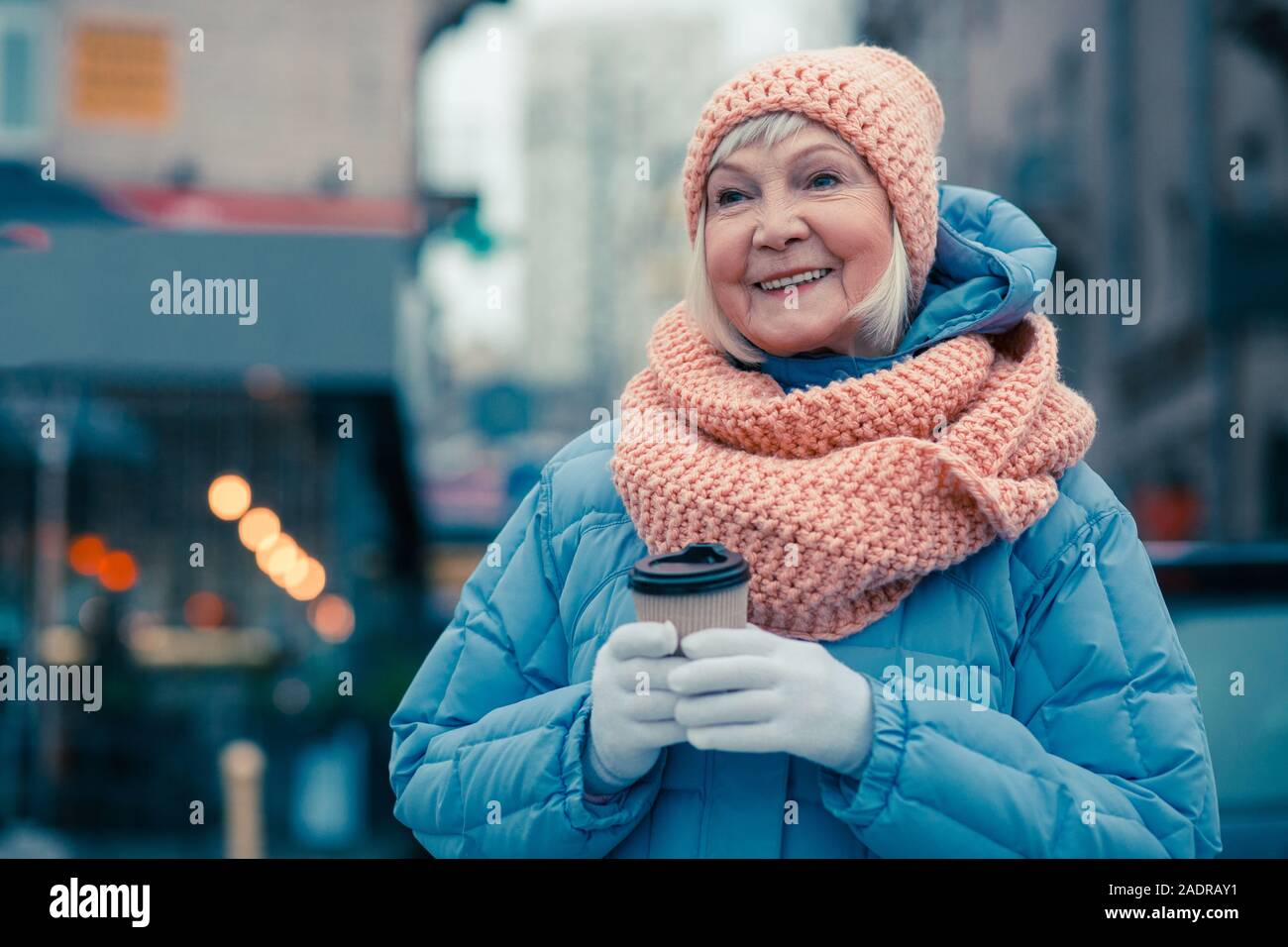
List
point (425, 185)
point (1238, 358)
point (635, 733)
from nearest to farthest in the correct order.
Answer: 1. point (635, 733)
2. point (1238, 358)
3. point (425, 185)

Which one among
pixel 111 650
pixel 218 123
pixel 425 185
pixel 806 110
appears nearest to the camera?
pixel 806 110

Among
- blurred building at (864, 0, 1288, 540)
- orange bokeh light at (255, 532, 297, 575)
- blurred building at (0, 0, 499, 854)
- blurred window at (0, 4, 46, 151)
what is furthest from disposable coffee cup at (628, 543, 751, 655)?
blurred window at (0, 4, 46, 151)

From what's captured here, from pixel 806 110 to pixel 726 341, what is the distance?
34 centimetres

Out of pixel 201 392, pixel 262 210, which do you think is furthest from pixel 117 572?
pixel 262 210

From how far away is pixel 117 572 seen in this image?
10773mm

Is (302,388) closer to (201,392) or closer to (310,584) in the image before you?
(201,392)

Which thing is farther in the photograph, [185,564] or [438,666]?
[185,564]

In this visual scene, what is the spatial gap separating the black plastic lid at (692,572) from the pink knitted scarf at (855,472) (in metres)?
0.14

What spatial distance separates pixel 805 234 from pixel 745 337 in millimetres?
199

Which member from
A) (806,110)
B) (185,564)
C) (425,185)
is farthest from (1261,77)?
(806,110)

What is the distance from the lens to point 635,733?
58.6 inches

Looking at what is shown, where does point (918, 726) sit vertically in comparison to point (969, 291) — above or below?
below
